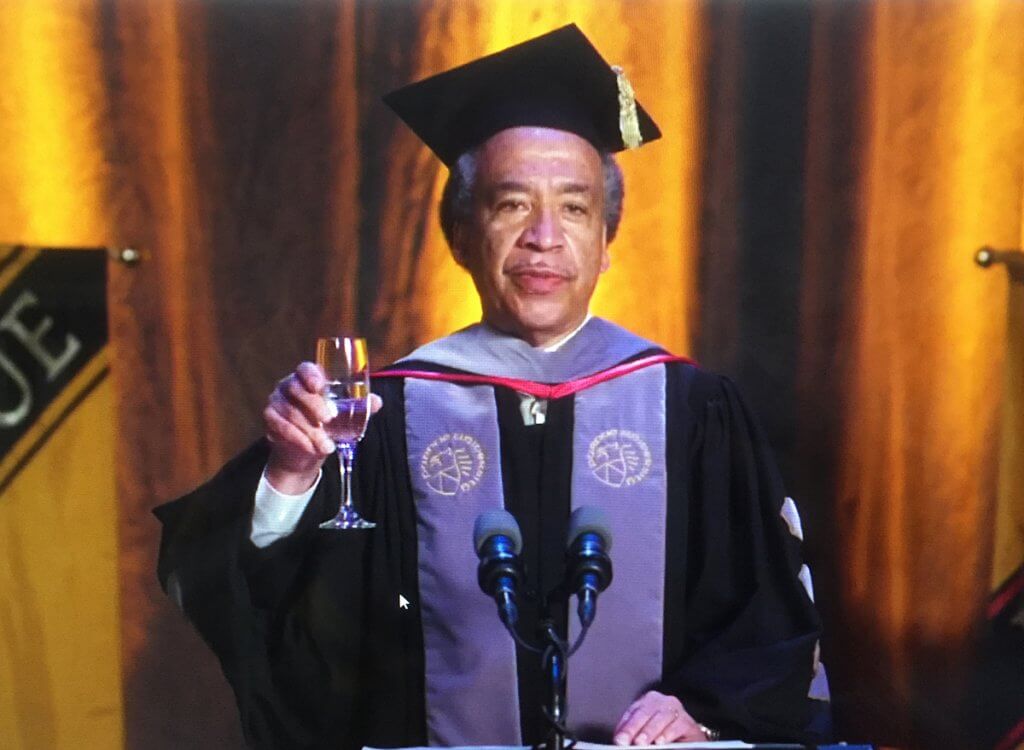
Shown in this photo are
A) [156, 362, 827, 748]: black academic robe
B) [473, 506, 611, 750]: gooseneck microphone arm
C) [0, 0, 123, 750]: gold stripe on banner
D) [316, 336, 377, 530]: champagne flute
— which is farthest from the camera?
[0, 0, 123, 750]: gold stripe on banner

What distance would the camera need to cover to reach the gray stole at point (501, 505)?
84.0 inches

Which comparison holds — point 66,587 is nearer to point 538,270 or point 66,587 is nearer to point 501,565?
point 538,270

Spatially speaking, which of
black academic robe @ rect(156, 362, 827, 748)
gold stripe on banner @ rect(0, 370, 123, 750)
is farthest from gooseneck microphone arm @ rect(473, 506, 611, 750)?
gold stripe on banner @ rect(0, 370, 123, 750)

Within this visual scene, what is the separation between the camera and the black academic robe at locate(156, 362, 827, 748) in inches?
81.5

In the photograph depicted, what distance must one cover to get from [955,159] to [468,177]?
1.10m

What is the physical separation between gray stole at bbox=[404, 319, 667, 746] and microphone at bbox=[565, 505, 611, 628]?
0.67 meters

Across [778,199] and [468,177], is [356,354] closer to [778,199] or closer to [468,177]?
[468,177]

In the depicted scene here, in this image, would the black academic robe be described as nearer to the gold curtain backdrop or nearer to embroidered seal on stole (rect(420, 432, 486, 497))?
embroidered seal on stole (rect(420, 432, 486, 497))

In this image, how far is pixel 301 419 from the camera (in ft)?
6.23

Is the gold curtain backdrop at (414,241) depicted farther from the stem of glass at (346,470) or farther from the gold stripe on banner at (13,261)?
the stem of glass at (346,470)

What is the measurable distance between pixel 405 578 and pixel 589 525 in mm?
809

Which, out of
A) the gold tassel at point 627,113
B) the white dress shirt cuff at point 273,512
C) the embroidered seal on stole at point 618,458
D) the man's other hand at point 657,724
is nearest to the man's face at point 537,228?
the gold tassel at point 627,113

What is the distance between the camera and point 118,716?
2.40 metres

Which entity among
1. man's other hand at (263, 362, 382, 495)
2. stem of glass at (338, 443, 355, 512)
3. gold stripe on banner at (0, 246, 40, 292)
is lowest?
stem of glass at (338, 443, 355, 512)
